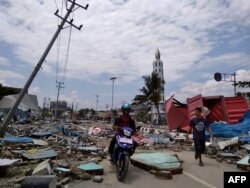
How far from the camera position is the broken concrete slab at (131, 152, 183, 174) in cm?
859

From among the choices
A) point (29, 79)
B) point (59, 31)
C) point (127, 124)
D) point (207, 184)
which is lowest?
point (207, 184)

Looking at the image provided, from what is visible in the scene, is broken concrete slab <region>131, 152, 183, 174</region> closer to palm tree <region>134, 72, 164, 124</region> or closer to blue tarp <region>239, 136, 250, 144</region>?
blue tarp <region>239, 136, 250, 144</region>

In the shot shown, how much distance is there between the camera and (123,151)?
26.0ft

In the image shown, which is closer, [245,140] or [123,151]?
[123,151]

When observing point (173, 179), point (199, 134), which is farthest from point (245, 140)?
point (173, 179)

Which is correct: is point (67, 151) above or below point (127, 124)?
below

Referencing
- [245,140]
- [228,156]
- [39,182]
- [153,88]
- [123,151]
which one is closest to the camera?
[39,182]

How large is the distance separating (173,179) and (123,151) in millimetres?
1320

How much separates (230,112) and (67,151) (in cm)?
1357

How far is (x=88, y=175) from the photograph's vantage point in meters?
7.94

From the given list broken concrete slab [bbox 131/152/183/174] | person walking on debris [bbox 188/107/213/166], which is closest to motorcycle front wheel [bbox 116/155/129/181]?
→ broken concrete slab [bbox 131/152/183/174]

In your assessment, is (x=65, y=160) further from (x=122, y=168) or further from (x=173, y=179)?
(x=173, y=179)

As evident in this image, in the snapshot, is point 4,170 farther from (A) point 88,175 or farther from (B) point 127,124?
(B) point 127,124

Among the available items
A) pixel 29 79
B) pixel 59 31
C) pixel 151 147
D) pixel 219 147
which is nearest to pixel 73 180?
pixel 219 147
